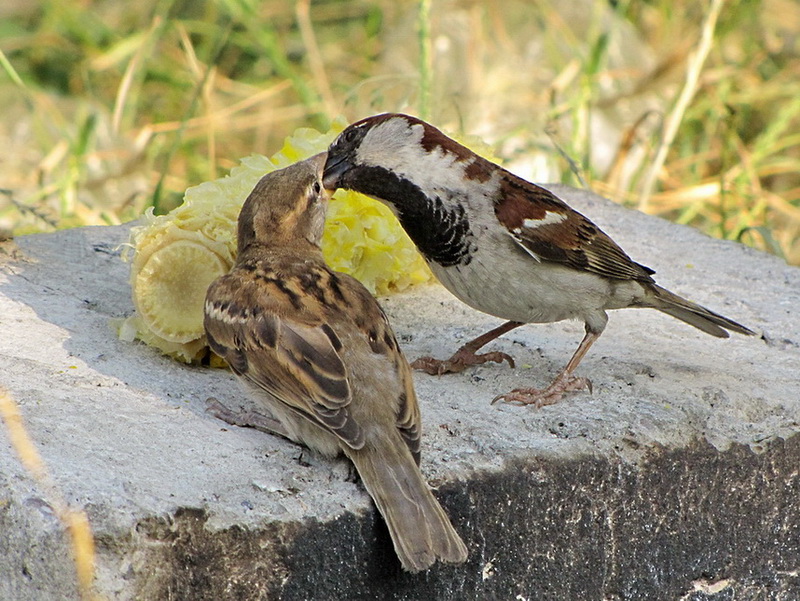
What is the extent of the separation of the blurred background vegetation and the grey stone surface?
286cm

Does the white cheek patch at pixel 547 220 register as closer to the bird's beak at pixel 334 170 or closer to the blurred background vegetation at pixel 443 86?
the bird's beak at pixel 334 170

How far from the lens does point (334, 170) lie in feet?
10.7

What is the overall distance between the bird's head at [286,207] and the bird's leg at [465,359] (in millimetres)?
506

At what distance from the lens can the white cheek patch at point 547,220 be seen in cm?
321

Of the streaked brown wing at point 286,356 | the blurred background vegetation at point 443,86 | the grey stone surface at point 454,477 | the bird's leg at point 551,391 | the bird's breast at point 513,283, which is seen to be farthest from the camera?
the blurred background vegetation at point 443,86

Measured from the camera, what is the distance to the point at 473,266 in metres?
3.15

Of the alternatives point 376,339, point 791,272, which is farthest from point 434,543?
point 791,272

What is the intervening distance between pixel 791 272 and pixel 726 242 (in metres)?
0.38

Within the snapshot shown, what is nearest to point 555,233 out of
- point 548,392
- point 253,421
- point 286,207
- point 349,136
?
point 548,392

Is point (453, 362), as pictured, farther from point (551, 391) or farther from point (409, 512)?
point (409, 512)

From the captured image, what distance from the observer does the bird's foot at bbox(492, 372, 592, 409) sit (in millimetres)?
3049

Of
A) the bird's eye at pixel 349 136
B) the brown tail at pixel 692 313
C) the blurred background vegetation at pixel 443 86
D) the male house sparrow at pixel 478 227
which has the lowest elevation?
the blurred background vegetation at pixel 443 86

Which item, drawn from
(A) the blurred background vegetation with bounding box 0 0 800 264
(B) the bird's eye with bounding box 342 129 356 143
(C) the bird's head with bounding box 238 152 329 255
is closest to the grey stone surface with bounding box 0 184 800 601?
(C) the bird's head with bounding box 238 152 329 255

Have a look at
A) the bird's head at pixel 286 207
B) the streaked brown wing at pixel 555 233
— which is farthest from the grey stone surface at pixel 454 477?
the bird's head at pixel 286 207
